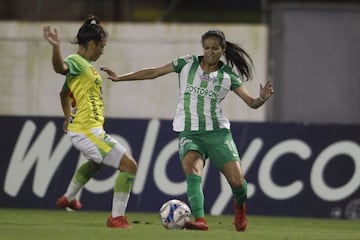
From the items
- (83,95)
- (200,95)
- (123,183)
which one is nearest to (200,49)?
(200,95)

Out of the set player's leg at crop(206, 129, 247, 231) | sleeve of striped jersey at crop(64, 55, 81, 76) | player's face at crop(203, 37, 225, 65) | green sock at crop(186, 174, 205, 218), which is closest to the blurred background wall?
player's leg at crop(206, 129, 247, 231)

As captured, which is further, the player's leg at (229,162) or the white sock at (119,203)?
the player's leg at (229,162)

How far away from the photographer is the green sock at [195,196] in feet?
40.4

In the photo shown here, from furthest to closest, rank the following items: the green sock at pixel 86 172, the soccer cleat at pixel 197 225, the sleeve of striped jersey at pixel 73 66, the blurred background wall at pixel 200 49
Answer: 1. the blurred background wall at pixel 200 49
2. the green sock at pixel 86 172
3. the sleeve of striped jersey at pixel 73 66
4. the soccer cleat at pixel 197 225

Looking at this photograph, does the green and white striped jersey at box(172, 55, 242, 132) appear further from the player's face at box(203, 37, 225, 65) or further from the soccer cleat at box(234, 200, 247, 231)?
the soccer cleat at box(234, 200, 247, 231)

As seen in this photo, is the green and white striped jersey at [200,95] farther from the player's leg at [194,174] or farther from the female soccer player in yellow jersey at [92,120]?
the female soccer player in yellow jersey at [92,120]

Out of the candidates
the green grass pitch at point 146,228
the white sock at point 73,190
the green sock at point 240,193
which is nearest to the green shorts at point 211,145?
the green sock at point 240,193

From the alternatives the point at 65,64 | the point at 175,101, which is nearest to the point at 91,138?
the point at 65,64

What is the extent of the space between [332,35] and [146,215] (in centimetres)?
630

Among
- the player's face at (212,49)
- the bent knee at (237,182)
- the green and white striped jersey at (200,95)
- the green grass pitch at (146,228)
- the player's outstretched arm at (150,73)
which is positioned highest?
the player's face at (212,49)

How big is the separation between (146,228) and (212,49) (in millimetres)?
1875

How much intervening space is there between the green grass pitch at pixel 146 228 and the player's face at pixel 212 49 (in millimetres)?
1710

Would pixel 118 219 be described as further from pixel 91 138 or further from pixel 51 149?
pixel 51 149

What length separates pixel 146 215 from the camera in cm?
1638
